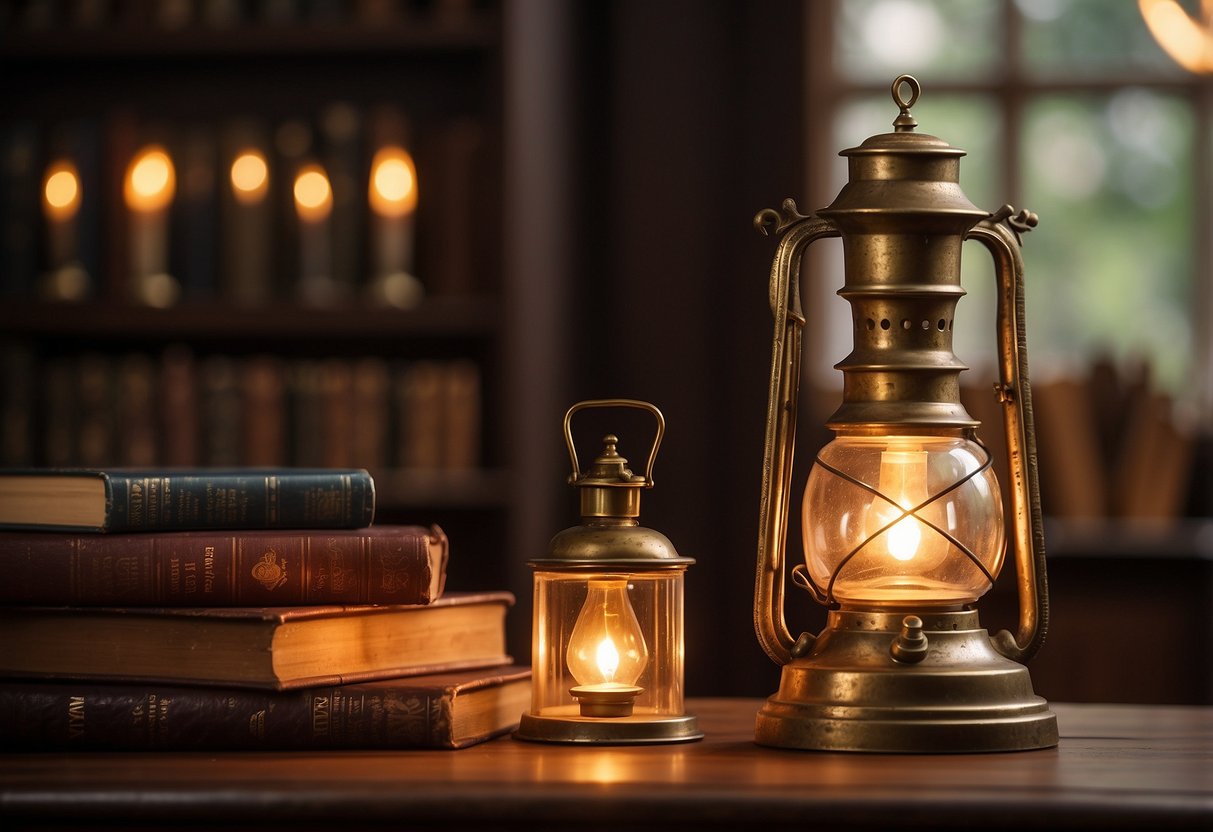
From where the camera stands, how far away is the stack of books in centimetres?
106

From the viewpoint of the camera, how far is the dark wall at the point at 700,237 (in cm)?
363

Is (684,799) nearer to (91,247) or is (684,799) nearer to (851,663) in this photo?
(851,663)

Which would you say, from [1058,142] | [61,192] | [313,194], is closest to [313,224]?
[313,194]

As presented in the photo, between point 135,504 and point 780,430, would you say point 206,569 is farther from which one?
point 780,430

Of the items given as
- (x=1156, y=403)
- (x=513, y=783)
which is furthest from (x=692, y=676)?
(x=513, y=783)

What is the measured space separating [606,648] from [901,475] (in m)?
0.22

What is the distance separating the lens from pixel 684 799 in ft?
2.84

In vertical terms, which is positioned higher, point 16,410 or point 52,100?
point 52,100

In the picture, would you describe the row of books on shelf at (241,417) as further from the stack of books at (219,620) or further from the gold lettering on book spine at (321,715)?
the gold lettering on book spine at (321,715)

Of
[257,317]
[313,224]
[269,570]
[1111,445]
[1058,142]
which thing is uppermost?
[1058,142]

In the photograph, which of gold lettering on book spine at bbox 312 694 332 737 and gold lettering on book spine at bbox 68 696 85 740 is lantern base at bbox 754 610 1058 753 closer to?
gold lettering on book spine at bbox 312 694 332 737

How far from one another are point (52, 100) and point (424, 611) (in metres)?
2.57

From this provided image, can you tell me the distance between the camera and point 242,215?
3.05 m

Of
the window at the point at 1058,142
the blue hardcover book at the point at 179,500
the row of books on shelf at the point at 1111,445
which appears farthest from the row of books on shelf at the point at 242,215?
the blue hardcover book at the point at 179,500
